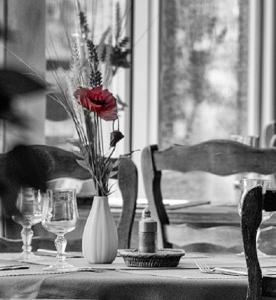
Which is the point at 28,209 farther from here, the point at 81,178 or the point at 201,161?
the point at 201,161

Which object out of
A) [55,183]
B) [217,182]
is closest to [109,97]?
[55,183]

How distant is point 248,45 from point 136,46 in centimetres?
134

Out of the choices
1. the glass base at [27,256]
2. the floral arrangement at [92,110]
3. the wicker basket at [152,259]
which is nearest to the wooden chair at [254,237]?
the wicker basket at [152,259]

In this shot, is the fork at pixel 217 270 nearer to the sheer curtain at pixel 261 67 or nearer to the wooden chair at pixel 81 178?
the wooden chair at pixel 81 178

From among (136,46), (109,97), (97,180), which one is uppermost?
(136,46)

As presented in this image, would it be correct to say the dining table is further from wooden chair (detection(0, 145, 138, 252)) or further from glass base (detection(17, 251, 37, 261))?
wooden chair (detection(0, 145, 138, 252))

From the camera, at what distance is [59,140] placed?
4.17 m

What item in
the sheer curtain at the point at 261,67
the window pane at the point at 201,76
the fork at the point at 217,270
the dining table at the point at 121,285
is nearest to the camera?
the dining table at the point at 121,285

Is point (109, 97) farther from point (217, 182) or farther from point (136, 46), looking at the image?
point (217, 182)

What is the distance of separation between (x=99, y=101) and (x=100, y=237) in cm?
33

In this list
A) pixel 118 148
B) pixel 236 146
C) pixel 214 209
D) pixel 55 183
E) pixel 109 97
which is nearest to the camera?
pixel 109 97

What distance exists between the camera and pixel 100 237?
2328mm

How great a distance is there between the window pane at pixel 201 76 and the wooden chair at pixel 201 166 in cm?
263

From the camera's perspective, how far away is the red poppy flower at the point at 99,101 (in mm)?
2250
